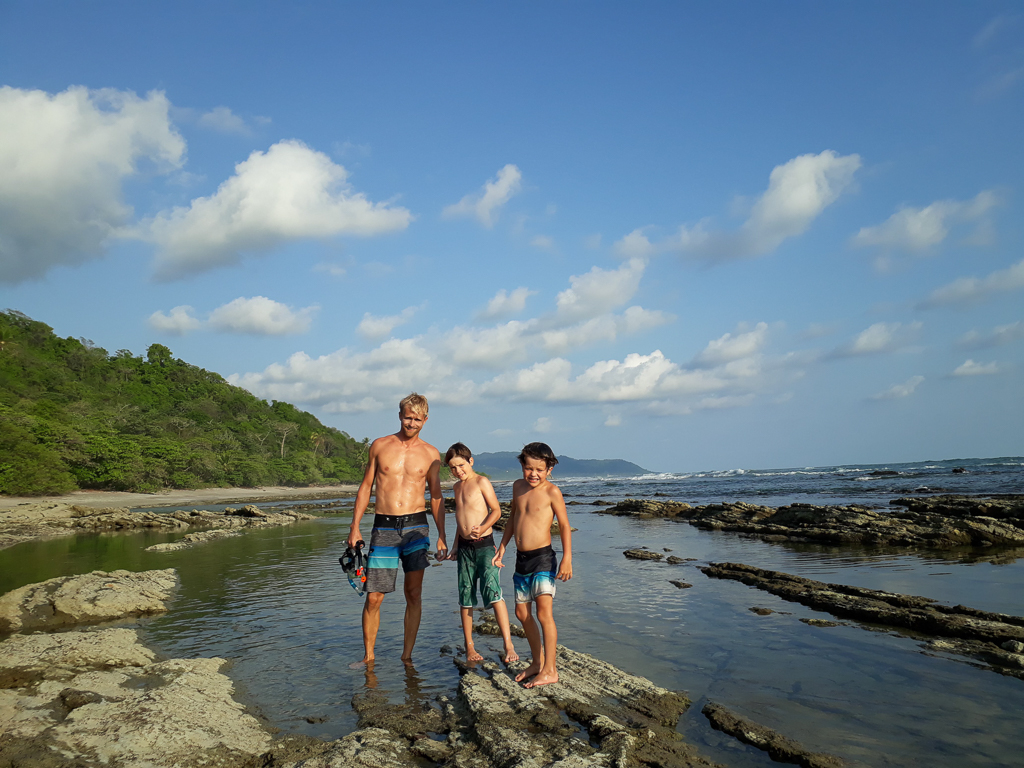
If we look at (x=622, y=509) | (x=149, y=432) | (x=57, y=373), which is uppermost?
(x=57, y=373)

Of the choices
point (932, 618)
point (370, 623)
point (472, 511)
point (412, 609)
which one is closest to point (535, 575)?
point (472, 511)

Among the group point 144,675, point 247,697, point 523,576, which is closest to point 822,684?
point 523,576

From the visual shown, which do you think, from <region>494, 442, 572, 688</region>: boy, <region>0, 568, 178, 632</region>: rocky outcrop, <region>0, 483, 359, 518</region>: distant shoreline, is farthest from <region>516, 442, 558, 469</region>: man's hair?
<region>0, 483, 359, 518</region>: distant shoreline

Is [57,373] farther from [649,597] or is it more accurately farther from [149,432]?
[649,597]

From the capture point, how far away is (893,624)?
20.7ft

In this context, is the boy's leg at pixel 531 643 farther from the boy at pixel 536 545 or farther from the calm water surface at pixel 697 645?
the calm water surface at pixel 697 645

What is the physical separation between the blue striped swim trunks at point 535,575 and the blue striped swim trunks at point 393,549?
38.1 inches

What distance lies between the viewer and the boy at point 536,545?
4.82 metres

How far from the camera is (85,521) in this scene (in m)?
19.9

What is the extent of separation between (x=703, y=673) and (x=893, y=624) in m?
2.93

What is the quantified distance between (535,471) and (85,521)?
71.1ft

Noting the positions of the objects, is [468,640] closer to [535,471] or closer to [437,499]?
[437,499]

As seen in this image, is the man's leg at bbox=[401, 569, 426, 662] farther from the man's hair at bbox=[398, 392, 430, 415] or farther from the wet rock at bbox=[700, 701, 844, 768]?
the wet rock at bbox=[700, 701, 844, 768]

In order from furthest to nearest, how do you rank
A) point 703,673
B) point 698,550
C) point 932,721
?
1. point 698,550
2. point 703,673
3. point 932,721
